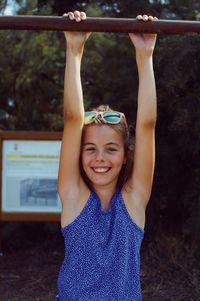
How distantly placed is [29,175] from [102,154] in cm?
373

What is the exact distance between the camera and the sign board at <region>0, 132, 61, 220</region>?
19.7ft

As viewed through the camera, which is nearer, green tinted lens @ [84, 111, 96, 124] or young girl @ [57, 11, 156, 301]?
young girl @ [57, 11, 156, 301]

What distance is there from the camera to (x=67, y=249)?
234cm

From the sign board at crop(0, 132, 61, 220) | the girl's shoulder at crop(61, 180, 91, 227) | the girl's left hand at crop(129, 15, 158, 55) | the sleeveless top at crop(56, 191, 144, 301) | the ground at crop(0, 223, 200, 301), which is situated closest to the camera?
the sleeveless top at crop(56, 191, 144, 301)

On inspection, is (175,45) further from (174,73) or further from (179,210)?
(179,210)

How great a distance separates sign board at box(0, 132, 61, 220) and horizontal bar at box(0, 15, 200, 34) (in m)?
3.44

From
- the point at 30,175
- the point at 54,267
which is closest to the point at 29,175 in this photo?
the point at 30,175

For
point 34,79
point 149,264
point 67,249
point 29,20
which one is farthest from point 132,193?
point 34,79

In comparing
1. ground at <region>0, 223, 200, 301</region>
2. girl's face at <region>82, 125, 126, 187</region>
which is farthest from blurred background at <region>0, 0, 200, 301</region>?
girl's face at <region>82, 125, 126, 187</region>

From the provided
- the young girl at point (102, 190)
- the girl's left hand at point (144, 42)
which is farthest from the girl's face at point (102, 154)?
the girl's left hand at point (144, 42)

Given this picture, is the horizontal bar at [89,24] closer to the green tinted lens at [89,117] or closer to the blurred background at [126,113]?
the green tinted lens at [89,117]

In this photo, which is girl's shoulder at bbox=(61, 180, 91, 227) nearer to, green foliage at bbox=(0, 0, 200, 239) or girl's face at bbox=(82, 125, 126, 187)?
girl's face at bbox=(82, 125, 126, 187)

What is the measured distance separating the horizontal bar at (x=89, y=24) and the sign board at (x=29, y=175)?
3438 mm

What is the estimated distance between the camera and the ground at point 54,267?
17.3 ft
